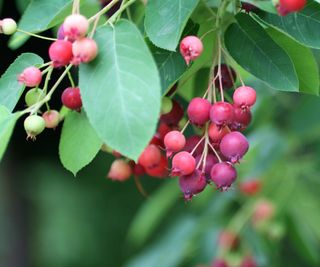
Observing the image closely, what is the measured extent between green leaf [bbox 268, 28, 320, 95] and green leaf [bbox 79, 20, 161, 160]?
28 cm

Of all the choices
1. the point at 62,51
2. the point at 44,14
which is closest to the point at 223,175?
the point at 62,51

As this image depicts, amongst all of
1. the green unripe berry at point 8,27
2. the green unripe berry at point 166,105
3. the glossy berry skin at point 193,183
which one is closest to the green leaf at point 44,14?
the green unripe berry at point 8,27

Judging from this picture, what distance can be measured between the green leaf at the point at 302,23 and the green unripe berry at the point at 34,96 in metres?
0.30

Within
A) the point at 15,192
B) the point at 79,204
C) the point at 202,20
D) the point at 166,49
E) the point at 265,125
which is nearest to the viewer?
the point at 166,49

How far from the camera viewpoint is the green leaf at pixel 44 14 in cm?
100

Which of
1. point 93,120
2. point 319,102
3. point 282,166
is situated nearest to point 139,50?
point 93,120

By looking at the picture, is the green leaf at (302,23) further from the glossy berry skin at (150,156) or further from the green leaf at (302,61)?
the glossy berry skin at (150,156)

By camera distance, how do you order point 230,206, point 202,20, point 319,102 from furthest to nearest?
point 230,206, point 319,102, point 202,20

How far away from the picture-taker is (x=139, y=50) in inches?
31.1

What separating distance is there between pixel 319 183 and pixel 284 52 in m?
1.45

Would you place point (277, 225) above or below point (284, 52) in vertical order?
below

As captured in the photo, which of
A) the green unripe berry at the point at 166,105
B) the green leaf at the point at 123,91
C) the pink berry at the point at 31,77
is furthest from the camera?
the green unripe berry at the point at 166,105

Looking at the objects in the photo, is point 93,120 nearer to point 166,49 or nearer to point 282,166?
point 166,49

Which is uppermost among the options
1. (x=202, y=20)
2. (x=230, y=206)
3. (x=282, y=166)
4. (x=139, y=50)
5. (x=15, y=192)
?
(x=139, y=50)
